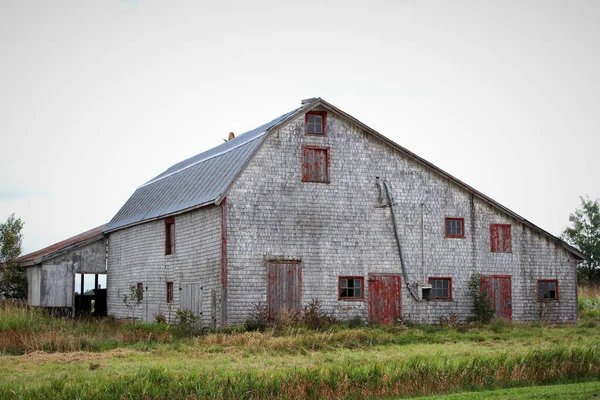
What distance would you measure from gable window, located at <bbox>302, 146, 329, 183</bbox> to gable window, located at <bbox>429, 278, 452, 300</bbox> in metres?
5.62

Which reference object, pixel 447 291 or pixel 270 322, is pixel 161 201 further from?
pixel 447 291

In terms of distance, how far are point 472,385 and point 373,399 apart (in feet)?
7.77

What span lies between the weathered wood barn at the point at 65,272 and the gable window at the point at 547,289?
1932 centimetres

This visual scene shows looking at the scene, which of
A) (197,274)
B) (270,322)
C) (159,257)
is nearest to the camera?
(270,322)

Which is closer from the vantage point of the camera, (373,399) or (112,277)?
(373,399)

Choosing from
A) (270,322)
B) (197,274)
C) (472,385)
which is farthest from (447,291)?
(472,385)

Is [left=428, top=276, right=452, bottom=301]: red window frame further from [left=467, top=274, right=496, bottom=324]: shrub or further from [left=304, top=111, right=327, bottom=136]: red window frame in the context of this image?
[left=304, top=111, right=327, bottom=136]: red window frame

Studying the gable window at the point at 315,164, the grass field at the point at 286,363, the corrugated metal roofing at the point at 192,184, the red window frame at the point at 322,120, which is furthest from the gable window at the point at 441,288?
the corrugated metal roofing at the point at 192,184

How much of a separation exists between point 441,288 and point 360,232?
388 cm

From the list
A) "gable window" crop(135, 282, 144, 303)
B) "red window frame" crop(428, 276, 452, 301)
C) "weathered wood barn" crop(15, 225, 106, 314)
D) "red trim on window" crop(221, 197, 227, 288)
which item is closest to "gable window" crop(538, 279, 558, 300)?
"red window frame" crop(428, 276, 452, 301)

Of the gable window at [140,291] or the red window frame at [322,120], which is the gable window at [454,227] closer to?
the red window frame at [322,120]

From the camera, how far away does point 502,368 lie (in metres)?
17.1

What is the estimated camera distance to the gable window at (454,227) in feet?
98.4

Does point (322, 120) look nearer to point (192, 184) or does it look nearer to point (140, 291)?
point (192, 184)
